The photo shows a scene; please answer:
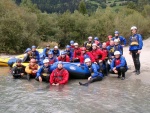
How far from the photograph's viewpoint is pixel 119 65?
10172mm

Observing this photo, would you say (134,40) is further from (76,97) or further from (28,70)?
(28,70)

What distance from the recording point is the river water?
7203mm

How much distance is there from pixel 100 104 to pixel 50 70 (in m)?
3.43

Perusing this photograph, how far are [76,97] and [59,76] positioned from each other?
1.85 metres

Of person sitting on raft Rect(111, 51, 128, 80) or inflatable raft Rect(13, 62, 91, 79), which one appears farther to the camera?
inflatable raft Rect(13, 62, 91, 79)

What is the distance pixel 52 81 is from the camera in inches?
394

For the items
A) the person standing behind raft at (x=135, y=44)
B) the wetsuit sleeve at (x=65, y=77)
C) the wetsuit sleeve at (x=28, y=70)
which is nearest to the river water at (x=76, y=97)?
the wetsuit sleeve at (x=65, y=77)

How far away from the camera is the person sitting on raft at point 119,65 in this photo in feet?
33.3

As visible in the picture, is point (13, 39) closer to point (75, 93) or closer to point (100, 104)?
point (75, 93)

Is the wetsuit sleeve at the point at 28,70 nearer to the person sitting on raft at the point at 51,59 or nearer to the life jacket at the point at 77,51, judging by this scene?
the person sitting on raft at the point at 51,59

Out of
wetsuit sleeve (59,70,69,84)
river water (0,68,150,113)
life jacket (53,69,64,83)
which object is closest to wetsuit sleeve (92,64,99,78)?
river water (0,68,150,113)

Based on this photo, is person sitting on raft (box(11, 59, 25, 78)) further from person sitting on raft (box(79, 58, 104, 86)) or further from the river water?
person sitting on raft (box(79, 58, 104, 86))

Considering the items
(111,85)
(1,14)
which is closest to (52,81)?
(111,85)

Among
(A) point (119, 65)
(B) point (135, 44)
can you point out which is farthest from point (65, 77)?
(B) point (135, 44)
